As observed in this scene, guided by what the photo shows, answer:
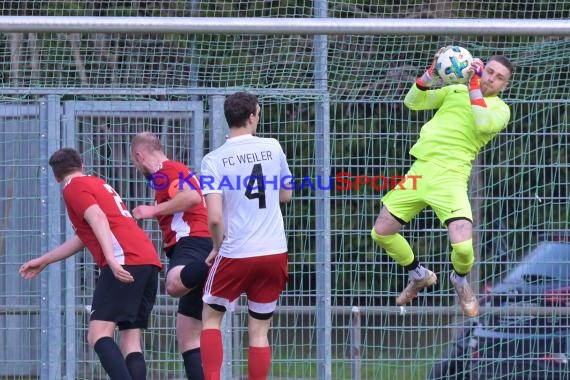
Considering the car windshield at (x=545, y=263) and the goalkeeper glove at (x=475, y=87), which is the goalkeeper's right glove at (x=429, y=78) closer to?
the goalkeeper glove at (x=475, y=87)

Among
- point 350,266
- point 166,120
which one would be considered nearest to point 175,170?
point 166,120

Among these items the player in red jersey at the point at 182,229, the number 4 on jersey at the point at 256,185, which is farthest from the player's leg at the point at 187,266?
the number 4 on jersey at the point at 256,185

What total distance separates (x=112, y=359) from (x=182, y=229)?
94cm

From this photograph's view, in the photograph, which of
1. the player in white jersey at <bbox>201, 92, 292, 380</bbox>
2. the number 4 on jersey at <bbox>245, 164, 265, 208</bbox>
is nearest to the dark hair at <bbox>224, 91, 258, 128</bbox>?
the player in white jersey at <bbox>201, 92, 292, 380</bbox>

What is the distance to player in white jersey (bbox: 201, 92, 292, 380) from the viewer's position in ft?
21.7

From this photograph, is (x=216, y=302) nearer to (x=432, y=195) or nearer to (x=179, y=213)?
(x=179, y=213)

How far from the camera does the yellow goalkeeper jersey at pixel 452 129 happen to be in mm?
7098

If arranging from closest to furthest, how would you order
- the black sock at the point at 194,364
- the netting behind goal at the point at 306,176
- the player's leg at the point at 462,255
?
the player's leg at the point at 462,255
the black sock at the point at 194,364
the netting behind goal at the point at 306,176

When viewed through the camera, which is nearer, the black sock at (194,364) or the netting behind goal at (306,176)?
the black sock at (194,364)

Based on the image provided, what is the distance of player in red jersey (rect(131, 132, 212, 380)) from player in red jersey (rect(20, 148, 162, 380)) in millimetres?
158

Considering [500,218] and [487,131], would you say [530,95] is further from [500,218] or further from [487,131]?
[487,131]

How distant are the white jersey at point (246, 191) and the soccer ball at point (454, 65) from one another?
1.11 m

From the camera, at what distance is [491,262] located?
8539 millimetres

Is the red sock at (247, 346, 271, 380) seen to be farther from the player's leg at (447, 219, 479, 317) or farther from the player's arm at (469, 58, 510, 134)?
the player's arm at (469, 58, 510, 134)
